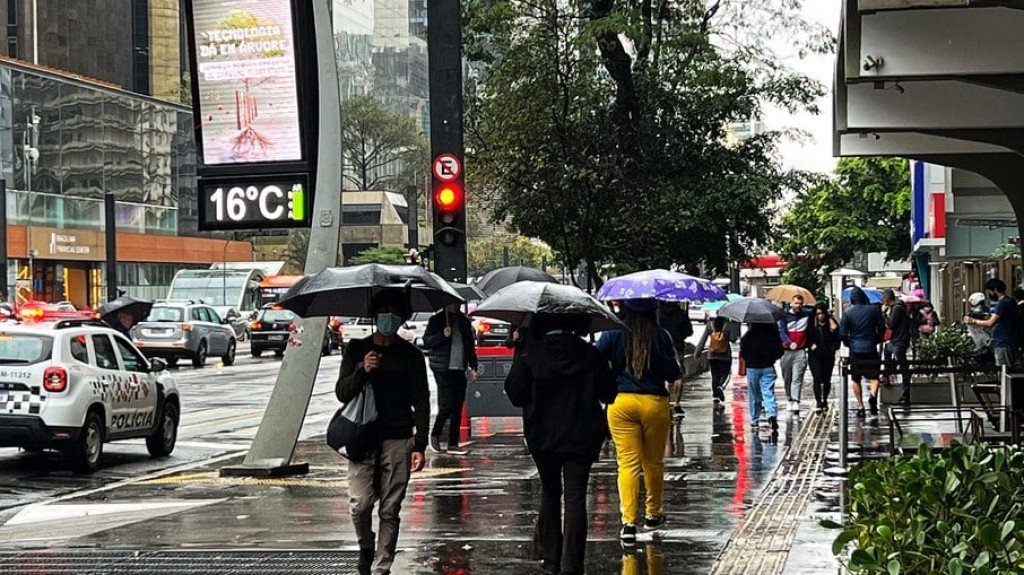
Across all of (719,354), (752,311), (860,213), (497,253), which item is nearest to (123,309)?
(719,354)

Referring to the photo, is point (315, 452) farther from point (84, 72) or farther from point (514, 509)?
point (84, 72)

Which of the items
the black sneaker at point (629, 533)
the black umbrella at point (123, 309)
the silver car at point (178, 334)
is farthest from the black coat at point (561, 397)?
the silver car at point (178, 334)

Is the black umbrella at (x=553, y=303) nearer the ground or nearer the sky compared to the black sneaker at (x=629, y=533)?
nearer the sky

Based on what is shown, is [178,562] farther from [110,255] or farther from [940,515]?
[110,255]

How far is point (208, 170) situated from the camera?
1519cm

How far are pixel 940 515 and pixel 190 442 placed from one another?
16.3 meters

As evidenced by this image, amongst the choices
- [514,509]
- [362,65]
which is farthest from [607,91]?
[362,65]

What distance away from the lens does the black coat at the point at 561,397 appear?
924 cm

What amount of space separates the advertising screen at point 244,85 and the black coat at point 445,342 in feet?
10.8

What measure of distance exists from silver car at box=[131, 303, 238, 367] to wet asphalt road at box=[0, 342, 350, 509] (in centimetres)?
486

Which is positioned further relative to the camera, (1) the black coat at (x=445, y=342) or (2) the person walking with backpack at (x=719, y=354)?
(2) the person walking with backpack at (x=719, y=354)

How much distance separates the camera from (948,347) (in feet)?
71.5

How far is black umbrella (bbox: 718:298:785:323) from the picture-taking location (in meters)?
20.0

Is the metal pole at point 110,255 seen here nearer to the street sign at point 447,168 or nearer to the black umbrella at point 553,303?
the street sign at point 447,168
